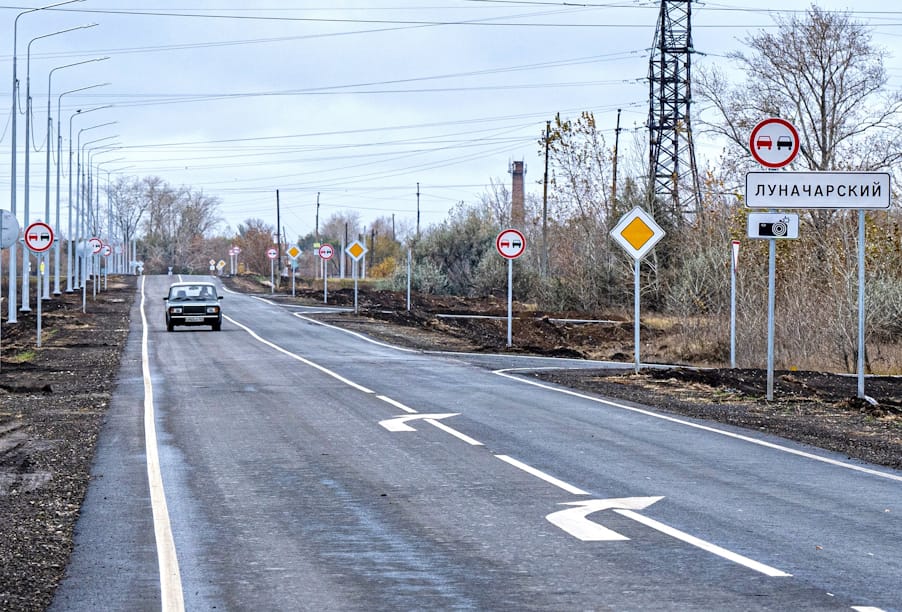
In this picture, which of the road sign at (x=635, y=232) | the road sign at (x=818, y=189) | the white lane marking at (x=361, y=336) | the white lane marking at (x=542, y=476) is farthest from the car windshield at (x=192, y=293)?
the white lane marking at (x=542, y=476)

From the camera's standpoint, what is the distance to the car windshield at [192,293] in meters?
42.8

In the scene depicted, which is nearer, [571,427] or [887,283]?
Answer: [571,427]

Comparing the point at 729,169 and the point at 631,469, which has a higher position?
the point at 729,169

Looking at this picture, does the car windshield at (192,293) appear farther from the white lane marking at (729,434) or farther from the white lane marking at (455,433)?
the white lane marking at (455,433)

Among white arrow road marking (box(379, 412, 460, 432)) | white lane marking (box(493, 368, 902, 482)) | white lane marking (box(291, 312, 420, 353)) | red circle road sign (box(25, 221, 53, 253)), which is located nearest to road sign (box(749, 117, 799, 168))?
white lane marking (box(493, 368, 902, 482))

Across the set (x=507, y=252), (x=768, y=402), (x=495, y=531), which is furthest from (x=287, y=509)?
(x=507, y=252)

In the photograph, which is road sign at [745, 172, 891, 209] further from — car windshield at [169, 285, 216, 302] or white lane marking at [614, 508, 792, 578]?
car windshield at [169, 285, 216, 302]

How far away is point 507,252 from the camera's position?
1273 inches

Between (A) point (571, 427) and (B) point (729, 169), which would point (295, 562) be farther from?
(B) point (729, 169)

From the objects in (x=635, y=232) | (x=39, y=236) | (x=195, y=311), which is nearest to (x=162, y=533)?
(x=635, y=232)

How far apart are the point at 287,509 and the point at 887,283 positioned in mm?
25836

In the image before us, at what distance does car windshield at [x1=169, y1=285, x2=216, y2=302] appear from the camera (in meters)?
42.8

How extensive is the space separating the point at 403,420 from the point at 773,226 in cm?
589

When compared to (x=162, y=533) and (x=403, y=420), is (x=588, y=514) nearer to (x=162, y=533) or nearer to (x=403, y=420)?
(x=162, y=533)
